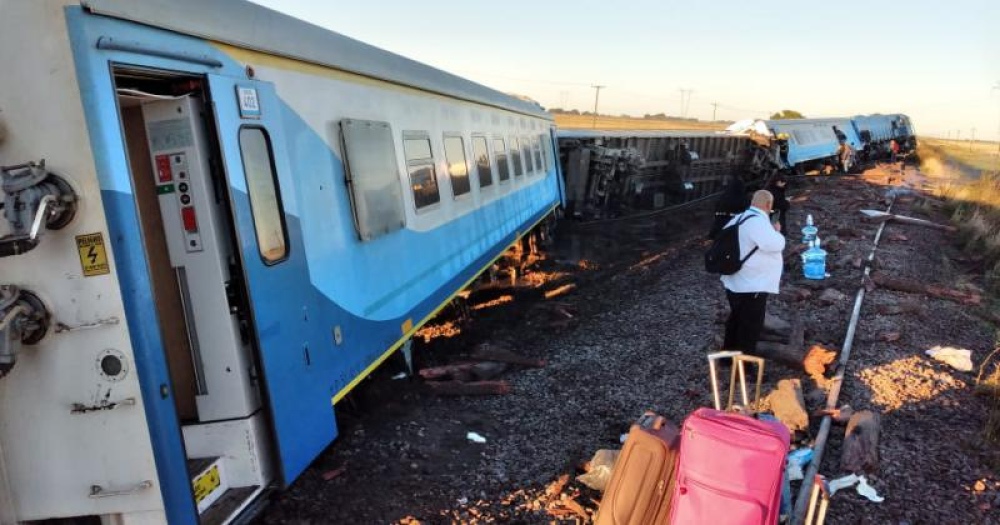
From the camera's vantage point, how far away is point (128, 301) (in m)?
2.94

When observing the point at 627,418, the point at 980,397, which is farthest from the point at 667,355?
the point at 980,397

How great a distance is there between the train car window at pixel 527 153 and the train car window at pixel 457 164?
429cm

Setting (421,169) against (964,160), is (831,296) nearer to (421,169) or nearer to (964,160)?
(421,169)

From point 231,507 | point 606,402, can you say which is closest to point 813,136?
point 606,402

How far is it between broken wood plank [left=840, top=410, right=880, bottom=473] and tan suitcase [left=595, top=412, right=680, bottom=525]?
1.88 meters

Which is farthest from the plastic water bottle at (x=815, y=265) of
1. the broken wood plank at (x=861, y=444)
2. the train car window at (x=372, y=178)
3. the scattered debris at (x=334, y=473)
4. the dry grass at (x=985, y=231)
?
the scattered debris at (x=334, y=473)

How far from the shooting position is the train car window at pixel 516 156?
36.9 feet

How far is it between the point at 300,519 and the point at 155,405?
1.60 meters

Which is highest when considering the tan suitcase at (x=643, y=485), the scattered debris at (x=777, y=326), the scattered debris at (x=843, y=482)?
the tan suitcase at (x=643, y=485)

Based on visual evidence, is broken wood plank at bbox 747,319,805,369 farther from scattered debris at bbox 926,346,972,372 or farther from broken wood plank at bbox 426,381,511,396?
broken wood plank at bbox 426,381,511,396

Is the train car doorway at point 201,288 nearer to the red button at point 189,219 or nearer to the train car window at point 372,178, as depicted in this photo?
the red button at point 189,219

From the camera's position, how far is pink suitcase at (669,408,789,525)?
3033 millimetres

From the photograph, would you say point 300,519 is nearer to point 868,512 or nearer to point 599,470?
point 599,470

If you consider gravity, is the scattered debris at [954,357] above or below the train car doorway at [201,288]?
below
